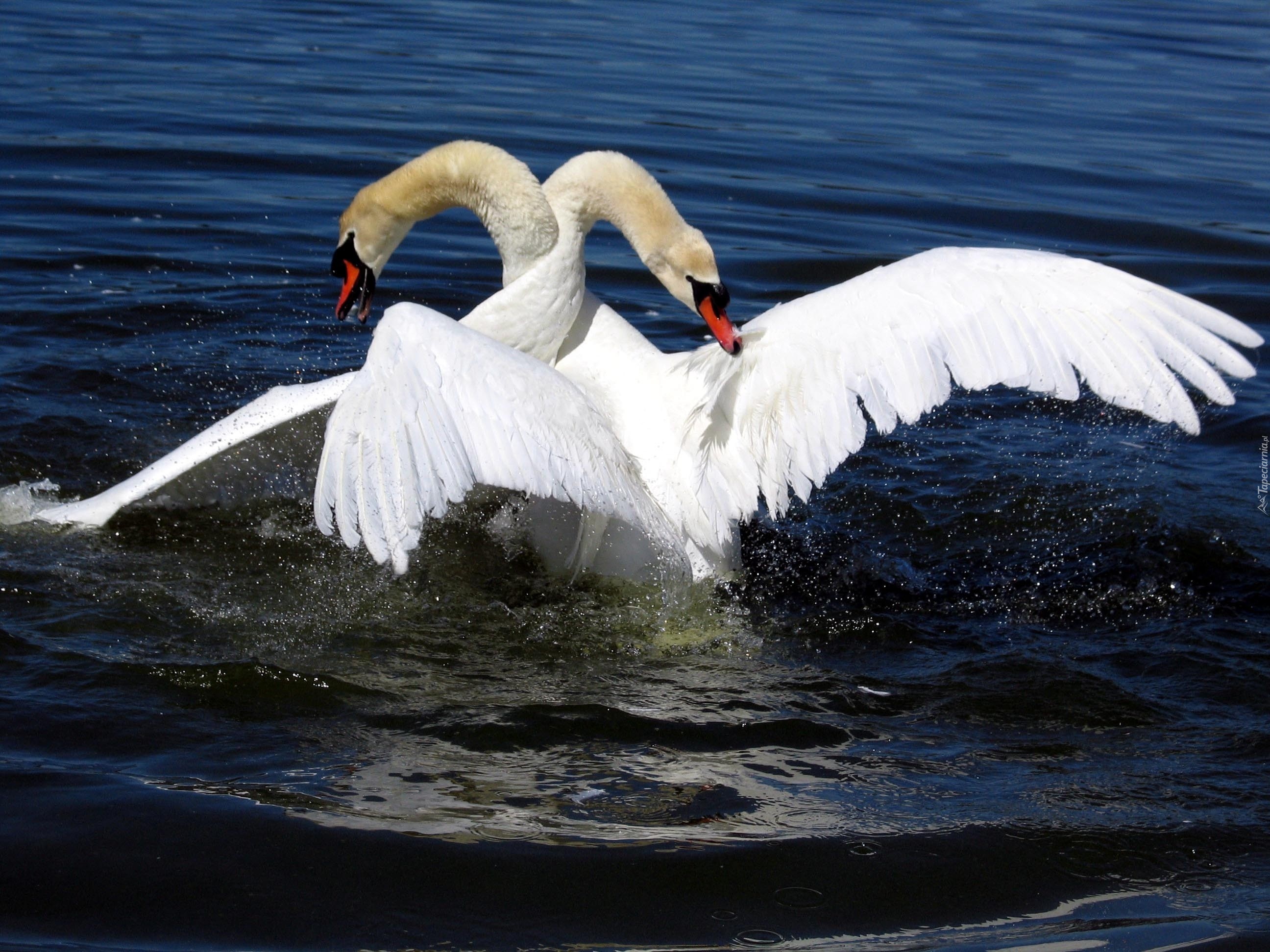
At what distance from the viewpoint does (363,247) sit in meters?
6.55

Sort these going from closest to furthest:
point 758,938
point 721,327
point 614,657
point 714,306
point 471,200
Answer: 1. point 758,938
2. point 614,657
3. point 721,327
4. point 714,306
5. point 471,200

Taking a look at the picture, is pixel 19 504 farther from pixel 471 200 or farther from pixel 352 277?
pixel 471 200

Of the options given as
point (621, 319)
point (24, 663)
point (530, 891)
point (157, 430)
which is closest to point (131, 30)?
point (157, 430)

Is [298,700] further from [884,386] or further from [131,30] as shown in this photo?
[131,30]

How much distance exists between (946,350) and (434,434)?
163 centimetres

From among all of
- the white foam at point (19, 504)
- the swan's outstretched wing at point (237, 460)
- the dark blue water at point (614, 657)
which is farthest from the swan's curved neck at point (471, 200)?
the white foam at point (19, 504)

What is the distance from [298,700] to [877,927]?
188 cm

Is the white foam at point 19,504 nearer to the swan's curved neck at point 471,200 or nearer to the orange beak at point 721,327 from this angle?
the swan's curved neck at point 471,200

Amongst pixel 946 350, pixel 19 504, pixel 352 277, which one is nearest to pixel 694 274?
pixel 946 350

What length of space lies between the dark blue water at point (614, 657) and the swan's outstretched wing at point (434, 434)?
2.18ft

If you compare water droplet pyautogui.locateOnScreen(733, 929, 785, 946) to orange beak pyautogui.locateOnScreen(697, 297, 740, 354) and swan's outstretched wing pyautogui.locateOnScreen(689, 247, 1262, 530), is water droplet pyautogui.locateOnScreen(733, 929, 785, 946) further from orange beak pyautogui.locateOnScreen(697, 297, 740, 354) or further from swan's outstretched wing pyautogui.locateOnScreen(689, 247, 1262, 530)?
orange beak pyautogui.locateOnScreen(697, 297, 740, 354)

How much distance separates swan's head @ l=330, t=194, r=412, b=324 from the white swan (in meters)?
0.72

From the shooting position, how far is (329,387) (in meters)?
5.48

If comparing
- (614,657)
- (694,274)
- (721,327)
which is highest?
(694,274)
